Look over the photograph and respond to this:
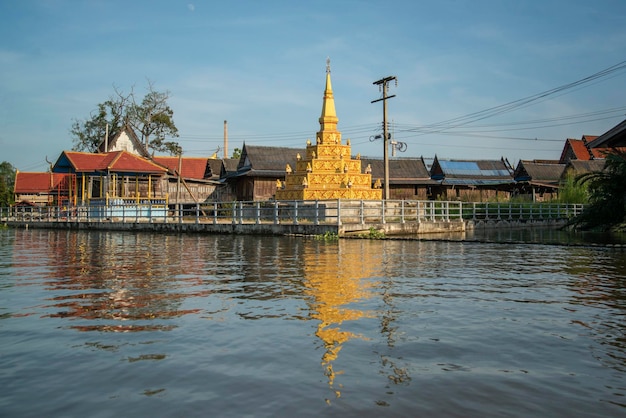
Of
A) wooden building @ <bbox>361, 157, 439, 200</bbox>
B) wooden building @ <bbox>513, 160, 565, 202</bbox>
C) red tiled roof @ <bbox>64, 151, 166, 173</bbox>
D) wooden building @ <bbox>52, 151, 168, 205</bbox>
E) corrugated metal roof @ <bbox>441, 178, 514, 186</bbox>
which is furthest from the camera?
wooden building @ <bbox>513, 160, 565, 202</bbox>

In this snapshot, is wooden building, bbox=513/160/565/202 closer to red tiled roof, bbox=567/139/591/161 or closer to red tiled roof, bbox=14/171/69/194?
red tiled roof, bbox=567/139/591/161

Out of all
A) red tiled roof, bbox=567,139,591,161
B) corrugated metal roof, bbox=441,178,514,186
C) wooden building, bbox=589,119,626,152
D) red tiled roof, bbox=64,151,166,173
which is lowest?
wooden building, bbox=589,119,626,152

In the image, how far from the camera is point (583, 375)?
14.5 ft

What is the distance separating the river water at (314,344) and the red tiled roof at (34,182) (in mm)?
56537

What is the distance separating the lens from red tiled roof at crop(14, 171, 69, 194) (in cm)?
6166

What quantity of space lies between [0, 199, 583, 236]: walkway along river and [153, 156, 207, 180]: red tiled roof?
50.7 ft

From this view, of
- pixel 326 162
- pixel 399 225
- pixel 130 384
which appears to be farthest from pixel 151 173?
pixel 130 384

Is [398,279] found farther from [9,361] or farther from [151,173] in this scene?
[151,173]

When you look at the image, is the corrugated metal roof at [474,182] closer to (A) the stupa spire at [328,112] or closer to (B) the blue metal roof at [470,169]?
(B) the blue metal roof at [470,169]

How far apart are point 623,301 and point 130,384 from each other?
6.26 m

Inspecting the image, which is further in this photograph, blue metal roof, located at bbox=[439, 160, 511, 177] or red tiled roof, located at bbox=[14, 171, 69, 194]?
red tiled roof, located at bbox=[14, 171, 69, 194]

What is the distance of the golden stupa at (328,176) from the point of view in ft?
113

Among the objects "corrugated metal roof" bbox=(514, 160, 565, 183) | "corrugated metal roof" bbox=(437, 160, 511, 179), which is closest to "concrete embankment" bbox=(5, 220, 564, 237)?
"corrugated metal roof" bbox=(437, 160, 511, 179)

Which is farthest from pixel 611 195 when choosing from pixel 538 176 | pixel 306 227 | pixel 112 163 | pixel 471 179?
pixel 538 176
